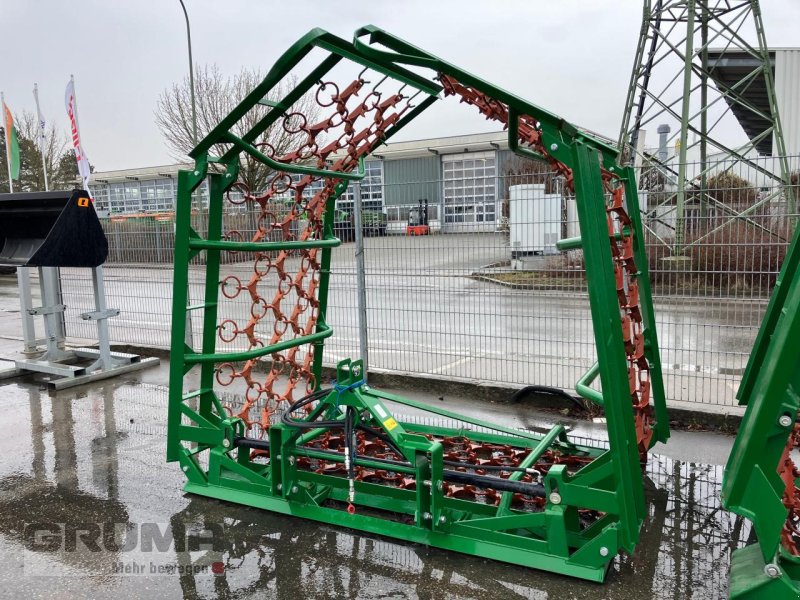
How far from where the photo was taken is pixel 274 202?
22.1 feet

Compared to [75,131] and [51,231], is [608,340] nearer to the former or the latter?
[51,231]

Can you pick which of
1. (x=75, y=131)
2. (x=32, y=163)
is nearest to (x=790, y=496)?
(x=75, y=131)

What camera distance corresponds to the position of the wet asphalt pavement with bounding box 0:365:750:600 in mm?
3178

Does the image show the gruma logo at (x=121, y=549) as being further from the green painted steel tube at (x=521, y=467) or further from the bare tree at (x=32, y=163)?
the bare tree at (x=32, y=163)

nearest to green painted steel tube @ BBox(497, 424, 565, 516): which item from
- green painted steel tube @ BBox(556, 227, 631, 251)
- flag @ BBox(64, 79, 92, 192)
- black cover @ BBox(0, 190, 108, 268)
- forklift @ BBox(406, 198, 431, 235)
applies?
green painted steel tube @ BBox(556, 227, 631, 251)

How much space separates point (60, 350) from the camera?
27.9 feet

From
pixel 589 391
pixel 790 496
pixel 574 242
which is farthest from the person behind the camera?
pixel 589 391

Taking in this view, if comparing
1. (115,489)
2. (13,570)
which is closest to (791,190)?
(115,489)

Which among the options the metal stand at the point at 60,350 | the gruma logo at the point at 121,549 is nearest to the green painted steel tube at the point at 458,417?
the gruma logo at the point at 121,549

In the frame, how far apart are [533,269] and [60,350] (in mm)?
6367

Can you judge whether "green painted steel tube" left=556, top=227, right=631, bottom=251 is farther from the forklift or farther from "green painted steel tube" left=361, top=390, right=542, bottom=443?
the forklift

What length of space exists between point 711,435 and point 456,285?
2.66 m

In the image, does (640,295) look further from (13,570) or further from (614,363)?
(13,570)

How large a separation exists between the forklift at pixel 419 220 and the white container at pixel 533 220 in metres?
0.86
